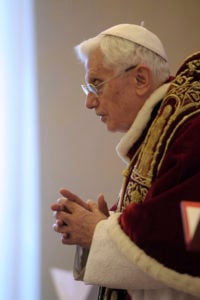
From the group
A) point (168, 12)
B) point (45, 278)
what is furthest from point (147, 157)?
point (168, 12)

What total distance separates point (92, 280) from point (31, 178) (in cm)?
97

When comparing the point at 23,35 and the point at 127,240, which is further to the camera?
the point at 23,35

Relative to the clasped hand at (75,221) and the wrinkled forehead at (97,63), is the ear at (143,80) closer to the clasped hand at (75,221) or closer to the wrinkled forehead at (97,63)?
the wrinkled forehead at (97,63)

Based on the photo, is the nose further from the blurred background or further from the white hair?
the blurred background

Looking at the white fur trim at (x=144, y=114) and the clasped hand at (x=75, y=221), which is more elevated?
the white fur trim at (x=144, y=114)

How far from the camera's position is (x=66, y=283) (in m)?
1.71

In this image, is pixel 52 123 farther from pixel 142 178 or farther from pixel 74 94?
pixel 142 178

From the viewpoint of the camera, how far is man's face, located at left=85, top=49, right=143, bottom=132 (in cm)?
107

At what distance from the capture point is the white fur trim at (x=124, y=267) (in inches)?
30.5

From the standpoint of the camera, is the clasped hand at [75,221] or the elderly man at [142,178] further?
the clasped hand at [75,221]

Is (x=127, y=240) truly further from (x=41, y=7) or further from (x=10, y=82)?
(x=41, y=7)

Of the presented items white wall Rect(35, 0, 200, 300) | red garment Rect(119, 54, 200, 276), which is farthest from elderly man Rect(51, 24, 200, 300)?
white wall Rect(35, 0, 200, 300)

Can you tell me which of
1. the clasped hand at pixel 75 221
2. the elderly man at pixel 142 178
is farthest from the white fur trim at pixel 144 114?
the clasped hand at pixel 75 221

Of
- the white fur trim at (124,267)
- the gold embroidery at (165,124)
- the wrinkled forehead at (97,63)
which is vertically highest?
the wrinkled forehead at (97,63)
